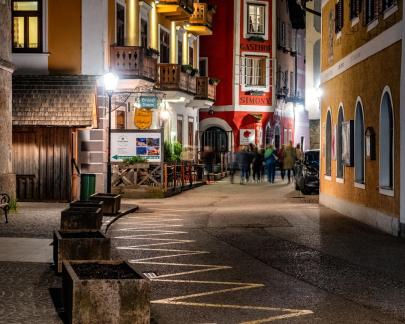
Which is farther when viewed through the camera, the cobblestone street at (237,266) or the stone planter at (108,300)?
the cobblestone street at (237,266)

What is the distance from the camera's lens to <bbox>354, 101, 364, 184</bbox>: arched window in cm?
2308

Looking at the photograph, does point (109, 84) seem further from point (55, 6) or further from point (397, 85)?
point (397, 85)

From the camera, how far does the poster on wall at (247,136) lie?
56.0 metres

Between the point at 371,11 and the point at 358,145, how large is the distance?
11.8 feet

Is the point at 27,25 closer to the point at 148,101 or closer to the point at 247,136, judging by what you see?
the point at 148,101

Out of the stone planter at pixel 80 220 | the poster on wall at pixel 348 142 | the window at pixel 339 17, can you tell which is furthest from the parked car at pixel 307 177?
the stone planter at pixel 80 220

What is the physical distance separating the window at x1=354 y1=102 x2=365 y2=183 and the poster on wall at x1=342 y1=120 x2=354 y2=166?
10 cm

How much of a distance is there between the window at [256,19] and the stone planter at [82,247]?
44864 millimetres

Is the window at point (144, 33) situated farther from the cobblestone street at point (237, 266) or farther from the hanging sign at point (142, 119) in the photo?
the cobblestone street at point (237, 266)

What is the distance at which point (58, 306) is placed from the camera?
10148 mm

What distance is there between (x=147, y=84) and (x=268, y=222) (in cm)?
1422

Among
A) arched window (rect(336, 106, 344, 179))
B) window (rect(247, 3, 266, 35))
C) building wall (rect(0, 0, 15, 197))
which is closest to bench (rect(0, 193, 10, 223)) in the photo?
building wall (rect(0, 0, 15, 197))

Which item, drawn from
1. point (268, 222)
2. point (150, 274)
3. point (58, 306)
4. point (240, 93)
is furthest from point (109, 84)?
point (240, 93)

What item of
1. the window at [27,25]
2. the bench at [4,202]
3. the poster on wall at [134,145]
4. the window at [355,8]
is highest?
the window at [27,25]
